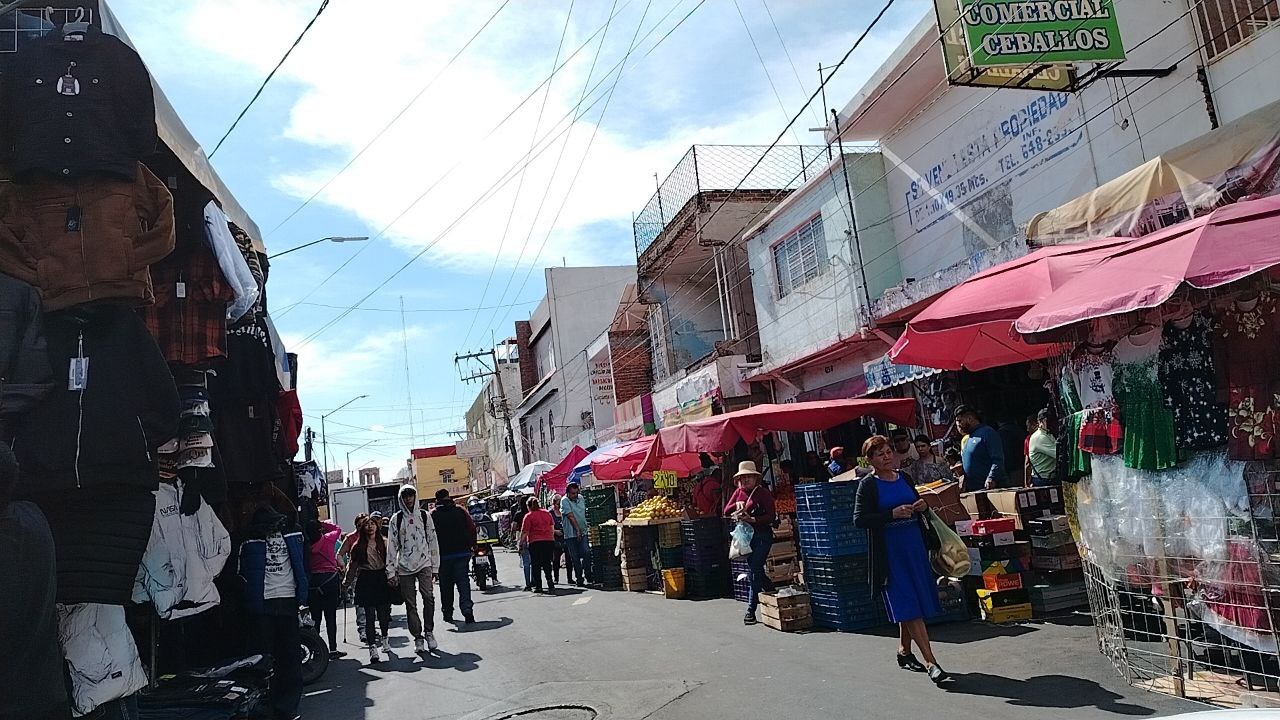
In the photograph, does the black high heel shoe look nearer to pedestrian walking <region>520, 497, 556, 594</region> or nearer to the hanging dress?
the hanging dress

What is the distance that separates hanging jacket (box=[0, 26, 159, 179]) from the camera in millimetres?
4391

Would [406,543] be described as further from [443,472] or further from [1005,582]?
[443,472]

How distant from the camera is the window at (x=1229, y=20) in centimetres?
927

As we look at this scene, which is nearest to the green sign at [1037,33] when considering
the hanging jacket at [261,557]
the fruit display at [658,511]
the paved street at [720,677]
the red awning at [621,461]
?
the paved street at [720,677]

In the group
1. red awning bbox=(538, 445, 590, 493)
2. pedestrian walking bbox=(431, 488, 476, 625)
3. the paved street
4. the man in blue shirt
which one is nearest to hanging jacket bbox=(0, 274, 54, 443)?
the paved street

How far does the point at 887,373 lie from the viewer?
15086mm

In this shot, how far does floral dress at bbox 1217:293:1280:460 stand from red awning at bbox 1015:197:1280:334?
56 cm

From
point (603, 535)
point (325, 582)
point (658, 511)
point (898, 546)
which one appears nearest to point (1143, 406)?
point (898, 546)

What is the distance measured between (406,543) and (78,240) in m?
7.35

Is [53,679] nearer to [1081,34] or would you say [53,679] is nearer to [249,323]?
[249,323]

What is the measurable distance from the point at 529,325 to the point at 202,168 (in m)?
41.8

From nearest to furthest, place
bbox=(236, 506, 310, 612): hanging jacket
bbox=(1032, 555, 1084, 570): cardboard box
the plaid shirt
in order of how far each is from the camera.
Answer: the plaid shirt → bbox=(236, 506, 310, 612): hanging jacket → bbox=(1032, 555, 1084, 570): cardboard box

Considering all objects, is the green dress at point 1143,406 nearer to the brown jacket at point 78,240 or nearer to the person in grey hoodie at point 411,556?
the brown jacket at point 78,240

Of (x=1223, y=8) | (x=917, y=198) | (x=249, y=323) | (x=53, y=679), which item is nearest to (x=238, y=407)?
(x=249, y=323)
